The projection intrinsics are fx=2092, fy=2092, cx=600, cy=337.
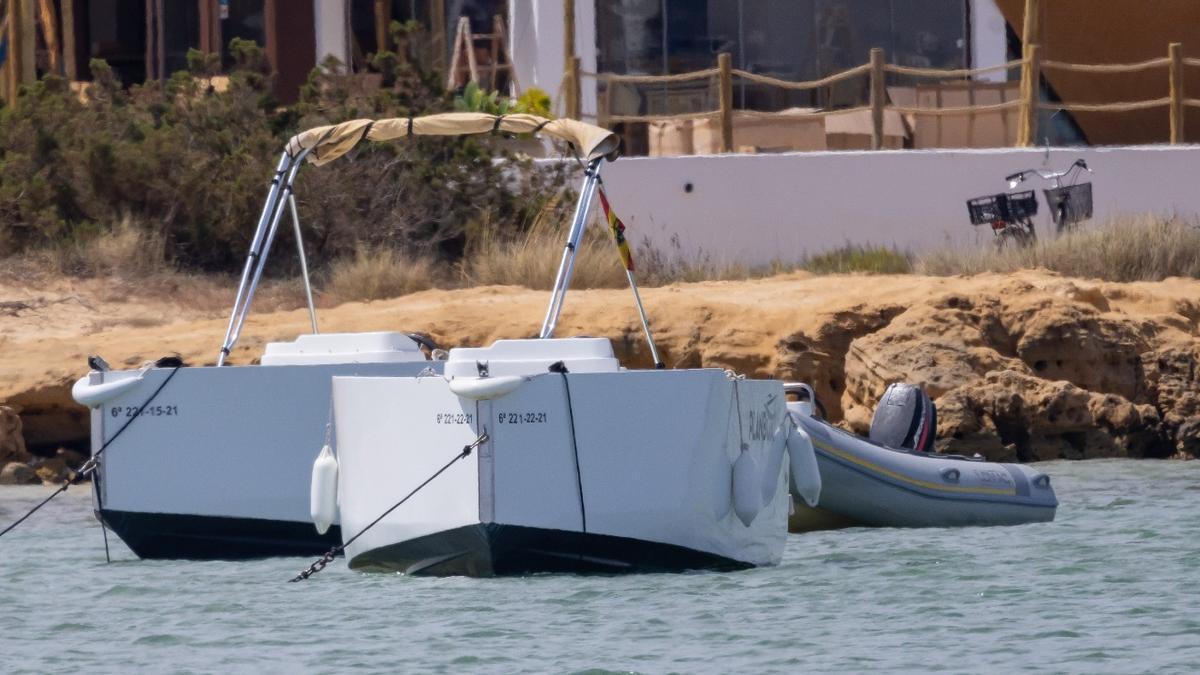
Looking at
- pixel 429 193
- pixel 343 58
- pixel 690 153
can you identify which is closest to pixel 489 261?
pixel 429 193

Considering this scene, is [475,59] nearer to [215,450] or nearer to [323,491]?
[215,450]

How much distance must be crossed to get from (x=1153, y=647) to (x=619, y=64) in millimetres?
18726

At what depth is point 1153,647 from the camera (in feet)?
31.5

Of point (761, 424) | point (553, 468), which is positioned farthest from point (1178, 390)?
point (553, 468)

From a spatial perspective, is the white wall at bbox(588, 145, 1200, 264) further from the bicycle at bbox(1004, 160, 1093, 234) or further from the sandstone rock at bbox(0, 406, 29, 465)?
the sandstone rock at bbox(0, 406, 29, 465)

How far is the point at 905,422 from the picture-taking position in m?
14.9

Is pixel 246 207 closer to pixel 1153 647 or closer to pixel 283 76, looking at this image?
pixel 283 76

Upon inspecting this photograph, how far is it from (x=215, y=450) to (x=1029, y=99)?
1362cm

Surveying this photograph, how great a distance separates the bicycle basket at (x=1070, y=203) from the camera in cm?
2267

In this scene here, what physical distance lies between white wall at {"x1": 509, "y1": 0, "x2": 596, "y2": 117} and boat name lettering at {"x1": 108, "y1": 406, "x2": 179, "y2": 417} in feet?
48.2

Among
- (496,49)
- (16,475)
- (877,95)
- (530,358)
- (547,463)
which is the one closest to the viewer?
(547,463)

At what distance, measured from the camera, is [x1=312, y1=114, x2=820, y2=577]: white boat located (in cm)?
1060

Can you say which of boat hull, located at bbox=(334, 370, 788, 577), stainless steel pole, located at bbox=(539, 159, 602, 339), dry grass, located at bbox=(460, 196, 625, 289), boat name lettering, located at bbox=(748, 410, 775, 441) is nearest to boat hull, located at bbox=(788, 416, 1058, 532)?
boat name lettering, located at bbox=(748, 410, 775, 441)

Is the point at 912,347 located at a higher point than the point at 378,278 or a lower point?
lower
